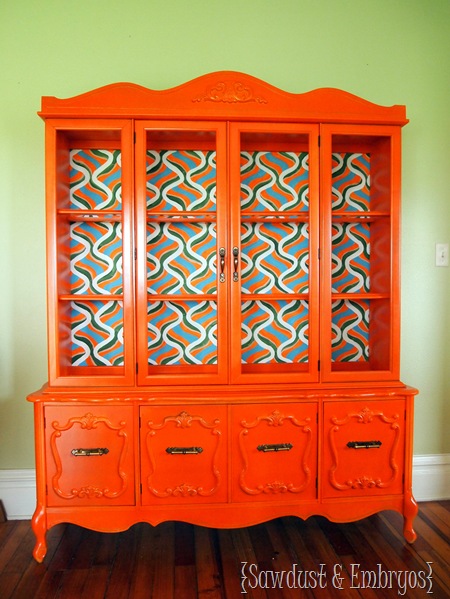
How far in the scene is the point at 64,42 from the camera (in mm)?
2266

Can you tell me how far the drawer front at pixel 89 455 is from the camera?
74.3 inches

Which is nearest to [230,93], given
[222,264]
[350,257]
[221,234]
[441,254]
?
[221,234]

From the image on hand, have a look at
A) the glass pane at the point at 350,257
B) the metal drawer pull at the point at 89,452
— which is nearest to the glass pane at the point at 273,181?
the glass pane at the point at 350,257

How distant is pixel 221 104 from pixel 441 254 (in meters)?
1.50

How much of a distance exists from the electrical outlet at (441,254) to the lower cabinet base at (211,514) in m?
1.28

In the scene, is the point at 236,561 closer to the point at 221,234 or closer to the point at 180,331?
the point at 180,331

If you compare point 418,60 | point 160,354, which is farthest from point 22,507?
point 418,60

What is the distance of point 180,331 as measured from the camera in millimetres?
2281

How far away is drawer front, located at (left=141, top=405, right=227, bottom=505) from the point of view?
6.27 ft

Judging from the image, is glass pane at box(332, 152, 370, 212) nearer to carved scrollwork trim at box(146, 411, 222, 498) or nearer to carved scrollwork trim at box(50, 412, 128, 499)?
carved scrollwork trim at box(146, 411, 222, 498)

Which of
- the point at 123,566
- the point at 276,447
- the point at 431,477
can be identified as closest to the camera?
the point at 123,566

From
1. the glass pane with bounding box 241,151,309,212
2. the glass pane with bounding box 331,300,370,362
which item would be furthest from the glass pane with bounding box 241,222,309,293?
the glass pane with bounding box 331,300,370,362

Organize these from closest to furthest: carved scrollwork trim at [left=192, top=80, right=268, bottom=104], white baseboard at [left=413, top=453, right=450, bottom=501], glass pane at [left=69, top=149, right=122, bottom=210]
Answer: carved scrollwork trim at [left=192, top=80, right=268, bottom=104], glass pane at [left=69, top=149, right=122, bottom=210], white baseboard at [left=413, top=453, right=450, bottom=501]

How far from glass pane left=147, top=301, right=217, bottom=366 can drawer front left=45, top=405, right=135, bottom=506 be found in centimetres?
44
